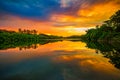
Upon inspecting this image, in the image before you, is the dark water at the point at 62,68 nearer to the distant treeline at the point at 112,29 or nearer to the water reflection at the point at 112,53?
the water reflection at the point at 112,53

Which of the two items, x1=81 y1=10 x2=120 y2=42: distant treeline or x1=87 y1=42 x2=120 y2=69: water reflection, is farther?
x1=81 y1=10 x2=120 y2=42: distant treeline

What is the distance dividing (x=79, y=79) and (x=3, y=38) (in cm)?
7869

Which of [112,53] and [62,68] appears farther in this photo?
[112,53]

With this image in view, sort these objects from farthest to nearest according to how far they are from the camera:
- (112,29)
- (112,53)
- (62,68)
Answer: (112,29), (112,53), (62,68)

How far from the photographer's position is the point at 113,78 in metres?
9.07

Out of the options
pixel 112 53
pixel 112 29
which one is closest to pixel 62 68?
pixel 112 53

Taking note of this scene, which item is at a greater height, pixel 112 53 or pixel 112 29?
pixel 112 29

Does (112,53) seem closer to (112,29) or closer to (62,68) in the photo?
(62,68)

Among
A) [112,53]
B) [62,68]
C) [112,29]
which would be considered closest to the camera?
[62,68]

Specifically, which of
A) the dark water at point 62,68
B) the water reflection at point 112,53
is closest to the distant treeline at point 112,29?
the water reflection at point 112,53

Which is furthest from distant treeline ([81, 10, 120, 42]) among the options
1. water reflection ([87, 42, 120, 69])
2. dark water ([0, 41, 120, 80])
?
dark water ([0, 41, 120, 80])

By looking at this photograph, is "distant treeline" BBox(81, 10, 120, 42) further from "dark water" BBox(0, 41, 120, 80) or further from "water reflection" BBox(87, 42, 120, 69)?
"dark water" BBox(0, 41, 120, 80)

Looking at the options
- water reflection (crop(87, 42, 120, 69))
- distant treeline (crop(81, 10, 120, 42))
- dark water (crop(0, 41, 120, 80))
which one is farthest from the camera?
distant treeline (crop(81, 10, 120, 42))

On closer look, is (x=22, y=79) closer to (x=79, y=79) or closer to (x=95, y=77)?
(x=79, y=79)
